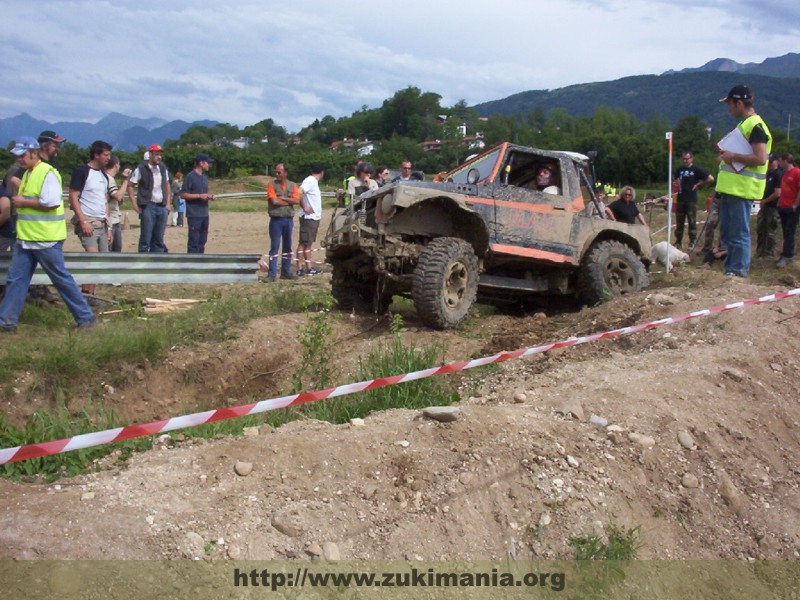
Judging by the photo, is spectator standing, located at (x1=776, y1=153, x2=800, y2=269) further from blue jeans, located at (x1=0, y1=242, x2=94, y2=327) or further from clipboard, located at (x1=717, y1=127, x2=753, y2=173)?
blue jeans, located at (x1=0, y1=242, x2=94, y2=327)

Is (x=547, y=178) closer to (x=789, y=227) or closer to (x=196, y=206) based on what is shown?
(x=789, y=227)

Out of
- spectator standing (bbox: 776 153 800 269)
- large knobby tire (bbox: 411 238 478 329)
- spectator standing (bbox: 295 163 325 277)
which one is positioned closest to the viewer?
large knobby tire (bbox: 411 238 478 329)

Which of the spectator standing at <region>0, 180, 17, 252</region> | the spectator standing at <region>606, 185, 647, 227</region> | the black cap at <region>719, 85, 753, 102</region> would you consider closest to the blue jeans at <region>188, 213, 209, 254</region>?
the spectator standing at <region>0, 180, 17, 252</region>

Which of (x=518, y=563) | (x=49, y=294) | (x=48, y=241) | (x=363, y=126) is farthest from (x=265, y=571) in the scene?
(x=363, y=126)

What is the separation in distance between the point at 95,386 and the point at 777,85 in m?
198

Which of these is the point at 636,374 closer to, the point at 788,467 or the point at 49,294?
the point at 788,467

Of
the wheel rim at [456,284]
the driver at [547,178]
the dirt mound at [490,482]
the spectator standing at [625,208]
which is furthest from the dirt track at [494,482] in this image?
the spectator standing at [625,208]

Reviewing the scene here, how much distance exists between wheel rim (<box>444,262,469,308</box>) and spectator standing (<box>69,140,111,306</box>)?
4.30 m

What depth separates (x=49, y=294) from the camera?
359 inches

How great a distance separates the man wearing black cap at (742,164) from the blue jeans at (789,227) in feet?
11.8

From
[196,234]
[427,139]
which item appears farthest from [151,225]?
[427,139]

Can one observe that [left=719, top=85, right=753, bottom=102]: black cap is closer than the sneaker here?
No

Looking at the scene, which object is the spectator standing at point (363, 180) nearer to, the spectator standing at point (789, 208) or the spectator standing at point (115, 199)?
the spectator standing at point (115, 199)

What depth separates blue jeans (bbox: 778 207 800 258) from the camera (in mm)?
11461
